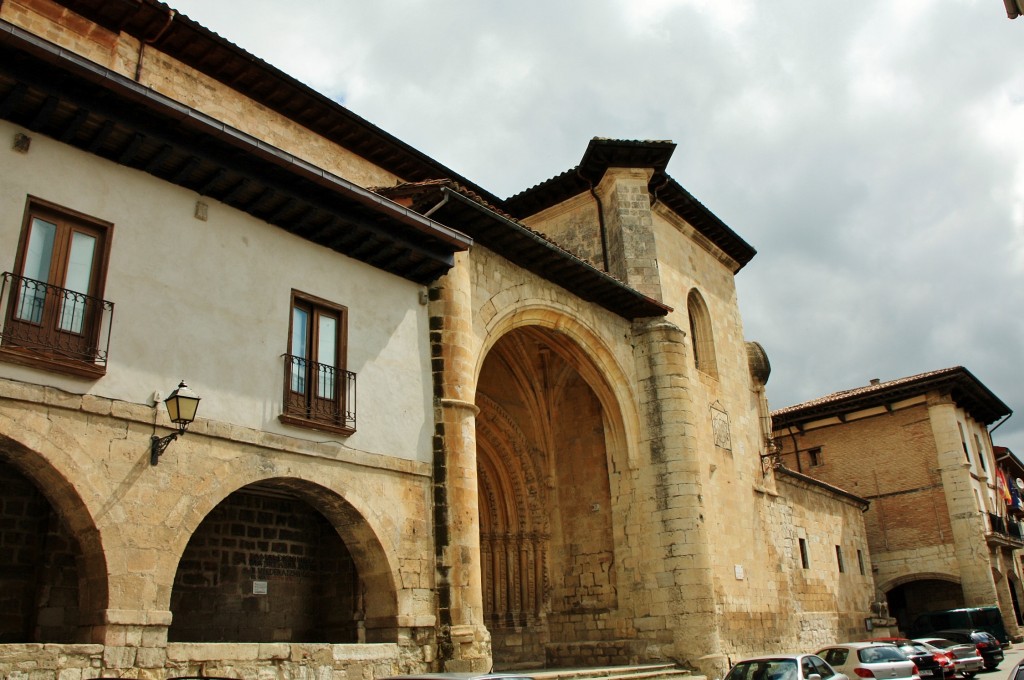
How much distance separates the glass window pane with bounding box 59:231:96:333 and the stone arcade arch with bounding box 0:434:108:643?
1.29m

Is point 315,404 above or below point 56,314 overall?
below

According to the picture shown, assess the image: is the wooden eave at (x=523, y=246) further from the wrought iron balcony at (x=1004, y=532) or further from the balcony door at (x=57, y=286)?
the wrought iron balcony at (x=1004, y=532)

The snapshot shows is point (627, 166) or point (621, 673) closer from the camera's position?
point (621, 673)

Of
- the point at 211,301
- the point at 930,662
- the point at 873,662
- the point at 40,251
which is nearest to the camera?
the point at 40,251

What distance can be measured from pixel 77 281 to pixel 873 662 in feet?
37.0

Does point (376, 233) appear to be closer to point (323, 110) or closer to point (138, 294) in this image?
point (138, 294)

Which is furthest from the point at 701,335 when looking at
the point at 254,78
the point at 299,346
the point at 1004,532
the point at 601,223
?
the point at 1004,532

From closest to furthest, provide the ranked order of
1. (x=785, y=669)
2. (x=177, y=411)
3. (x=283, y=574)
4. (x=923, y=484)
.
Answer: (x=177, y=411), (x=785, y=669), (x=283, y=574), (x=923, y=484)

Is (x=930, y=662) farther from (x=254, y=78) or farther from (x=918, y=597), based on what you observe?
(x=918, y=597)

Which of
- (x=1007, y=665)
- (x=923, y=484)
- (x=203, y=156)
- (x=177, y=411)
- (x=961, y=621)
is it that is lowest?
(x=1007, y=665)

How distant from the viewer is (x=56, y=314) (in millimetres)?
7535

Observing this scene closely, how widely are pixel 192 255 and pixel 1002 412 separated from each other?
1253 inches

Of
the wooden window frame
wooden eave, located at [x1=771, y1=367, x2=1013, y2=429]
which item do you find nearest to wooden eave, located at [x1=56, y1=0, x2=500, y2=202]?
the wooden window frame

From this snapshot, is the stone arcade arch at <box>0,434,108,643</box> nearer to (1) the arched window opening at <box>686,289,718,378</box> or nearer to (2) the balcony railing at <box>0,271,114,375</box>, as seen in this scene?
(2) the balcony railing at <box>0,271,114,375</box>
